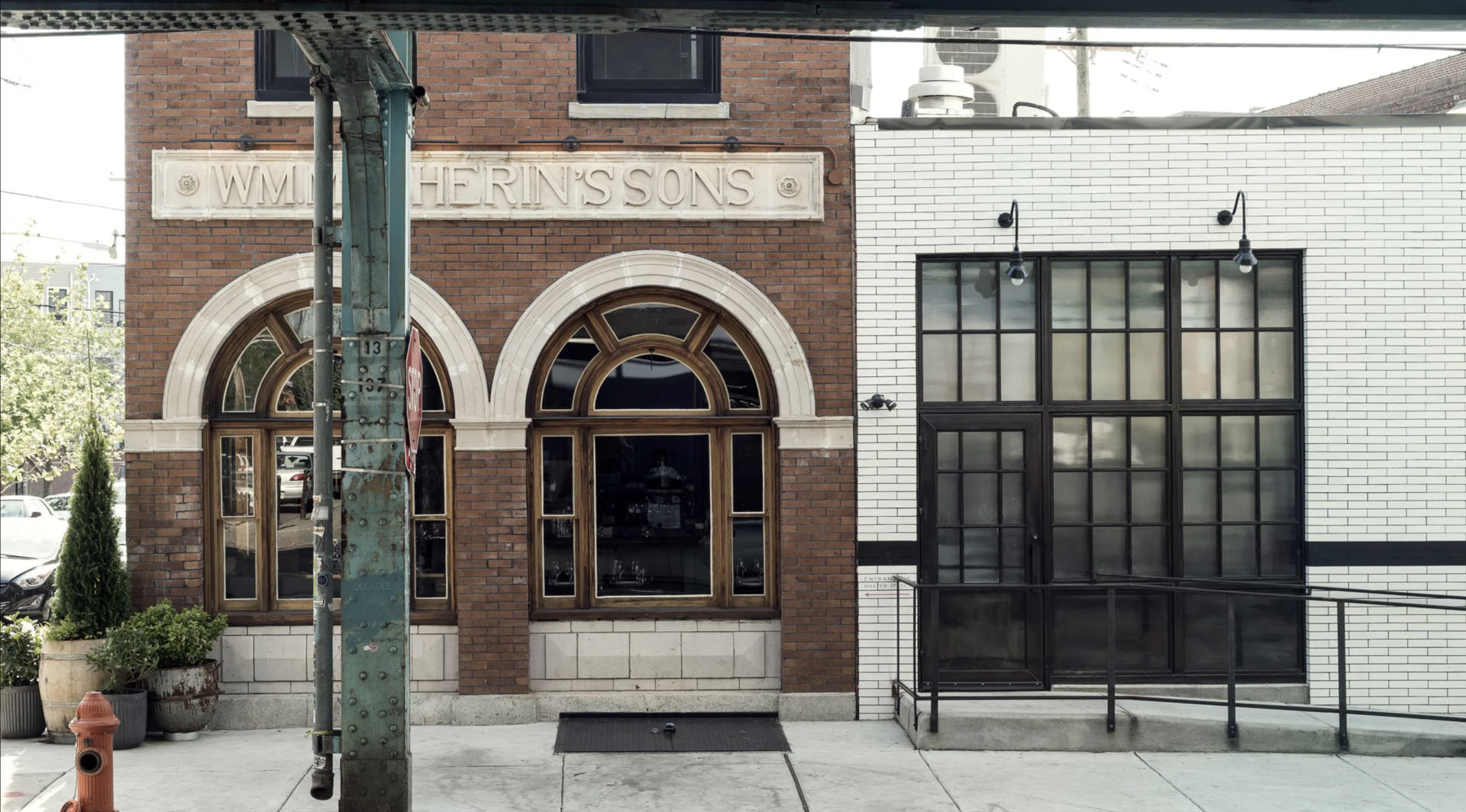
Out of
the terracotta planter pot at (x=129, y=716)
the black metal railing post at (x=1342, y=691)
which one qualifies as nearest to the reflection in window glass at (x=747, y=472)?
the black metal railing post at (x=1342, y=691)

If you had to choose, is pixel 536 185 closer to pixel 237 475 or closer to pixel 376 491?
pixel 237 475

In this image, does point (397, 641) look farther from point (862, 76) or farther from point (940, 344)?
point (862, 76)

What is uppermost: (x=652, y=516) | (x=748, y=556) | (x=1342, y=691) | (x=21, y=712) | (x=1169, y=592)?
(x=652, y=516)

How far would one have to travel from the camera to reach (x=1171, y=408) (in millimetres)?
9586

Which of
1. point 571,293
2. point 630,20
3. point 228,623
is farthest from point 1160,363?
point 228,623

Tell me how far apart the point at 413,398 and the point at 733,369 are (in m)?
3.59

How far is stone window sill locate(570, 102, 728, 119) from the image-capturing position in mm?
9320

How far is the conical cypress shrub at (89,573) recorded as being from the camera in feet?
28.6

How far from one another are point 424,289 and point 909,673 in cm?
465

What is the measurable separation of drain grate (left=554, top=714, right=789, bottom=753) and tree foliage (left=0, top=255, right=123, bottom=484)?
20355mm

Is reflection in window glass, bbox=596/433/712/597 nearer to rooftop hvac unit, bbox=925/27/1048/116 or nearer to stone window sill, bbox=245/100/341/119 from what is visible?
stone window sill, bbox=245/100/341/119

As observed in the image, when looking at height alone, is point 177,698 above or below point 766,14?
below

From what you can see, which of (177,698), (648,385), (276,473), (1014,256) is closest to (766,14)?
(1014,256)

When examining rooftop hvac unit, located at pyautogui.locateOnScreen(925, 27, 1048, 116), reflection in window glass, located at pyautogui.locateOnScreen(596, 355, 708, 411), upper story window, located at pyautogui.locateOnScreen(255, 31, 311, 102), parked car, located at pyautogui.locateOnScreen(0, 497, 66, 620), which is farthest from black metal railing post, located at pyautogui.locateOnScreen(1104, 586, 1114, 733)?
rooftop hvac unit, located at pyautogui.locateOnScreen(925, 27, 1048, 116)
